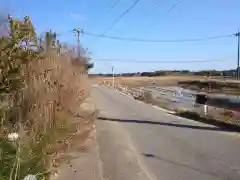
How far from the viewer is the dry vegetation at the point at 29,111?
7.53m

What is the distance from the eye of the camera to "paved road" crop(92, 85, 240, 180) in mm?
10420

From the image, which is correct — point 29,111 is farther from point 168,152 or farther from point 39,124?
point 168,152

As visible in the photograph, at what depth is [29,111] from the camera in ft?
33.0

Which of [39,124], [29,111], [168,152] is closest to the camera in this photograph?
[39,124]

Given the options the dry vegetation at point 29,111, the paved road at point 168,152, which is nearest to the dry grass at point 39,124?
the dry vegetation at point 29,111

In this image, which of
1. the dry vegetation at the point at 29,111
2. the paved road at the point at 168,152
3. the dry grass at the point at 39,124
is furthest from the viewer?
the paved road at the point at 168,152

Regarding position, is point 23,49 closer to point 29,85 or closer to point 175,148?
point 29,85

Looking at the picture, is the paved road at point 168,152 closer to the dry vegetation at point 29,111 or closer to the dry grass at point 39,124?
the dry grass at point 39,124

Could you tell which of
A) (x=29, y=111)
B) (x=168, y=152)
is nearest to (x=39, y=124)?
(x=29, y=111)

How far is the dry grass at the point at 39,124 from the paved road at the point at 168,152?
1331 millimetres

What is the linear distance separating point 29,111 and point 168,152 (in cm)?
509

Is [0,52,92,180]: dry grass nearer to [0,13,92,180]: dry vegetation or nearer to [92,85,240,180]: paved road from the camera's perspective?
[0,13,92,180]: dry vegetation

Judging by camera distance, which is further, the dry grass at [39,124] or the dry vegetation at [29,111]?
the dry vegetation at [29,111]

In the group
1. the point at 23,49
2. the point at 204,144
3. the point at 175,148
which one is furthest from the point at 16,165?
the point at 204,144
